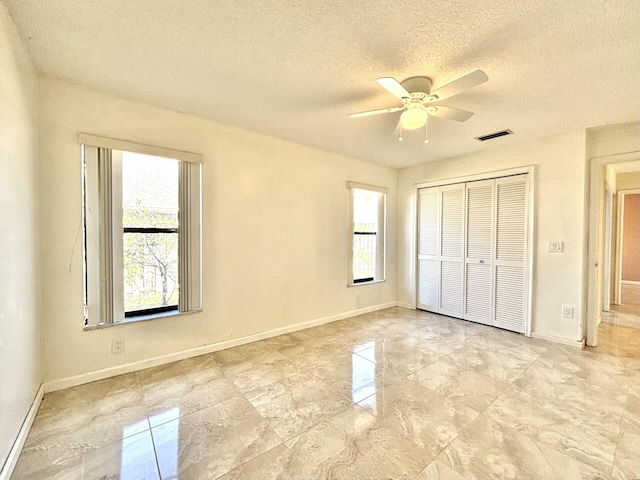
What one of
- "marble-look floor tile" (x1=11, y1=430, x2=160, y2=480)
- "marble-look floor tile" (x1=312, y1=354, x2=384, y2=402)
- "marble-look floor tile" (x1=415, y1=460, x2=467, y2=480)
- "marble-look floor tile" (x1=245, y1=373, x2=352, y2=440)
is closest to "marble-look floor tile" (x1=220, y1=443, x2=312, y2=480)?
"marble-look floor tile" (x1=245, y1=373, x2=352, y2=440)

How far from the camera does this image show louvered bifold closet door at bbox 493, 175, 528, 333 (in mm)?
3461

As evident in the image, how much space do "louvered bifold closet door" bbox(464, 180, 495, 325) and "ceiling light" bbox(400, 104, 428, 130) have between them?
2.30m

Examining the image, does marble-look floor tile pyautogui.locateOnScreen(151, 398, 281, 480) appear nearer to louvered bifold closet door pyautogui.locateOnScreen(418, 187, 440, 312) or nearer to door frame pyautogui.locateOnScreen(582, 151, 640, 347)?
louvered bifold closet door pyautogui.locateOnScreen(418, 187, 440, 312)

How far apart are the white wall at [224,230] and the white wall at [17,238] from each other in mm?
191

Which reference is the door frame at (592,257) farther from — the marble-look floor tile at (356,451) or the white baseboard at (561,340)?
the marble-look floor tile at (356,451)

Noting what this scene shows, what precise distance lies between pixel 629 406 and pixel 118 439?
3401mm

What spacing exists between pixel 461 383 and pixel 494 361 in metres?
0.67

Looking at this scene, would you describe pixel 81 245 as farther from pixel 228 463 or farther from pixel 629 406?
pixel 629 406

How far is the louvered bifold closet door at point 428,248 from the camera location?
4.36m

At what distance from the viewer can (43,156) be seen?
206cm

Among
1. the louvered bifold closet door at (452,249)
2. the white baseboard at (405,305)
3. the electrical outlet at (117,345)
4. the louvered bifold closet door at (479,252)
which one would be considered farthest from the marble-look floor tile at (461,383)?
the electrical outlet at (117,345)

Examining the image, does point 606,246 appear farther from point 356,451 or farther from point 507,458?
point 356,451

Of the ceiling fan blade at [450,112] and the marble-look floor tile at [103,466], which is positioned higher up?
the ceiling fan blade at [450,112]

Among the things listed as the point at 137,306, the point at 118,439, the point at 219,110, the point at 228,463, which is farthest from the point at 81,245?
the point at 228,463
